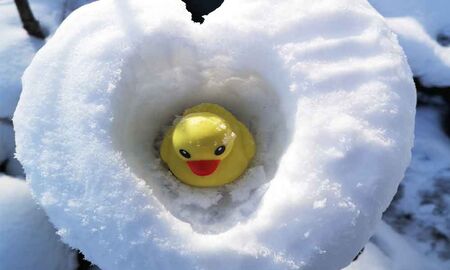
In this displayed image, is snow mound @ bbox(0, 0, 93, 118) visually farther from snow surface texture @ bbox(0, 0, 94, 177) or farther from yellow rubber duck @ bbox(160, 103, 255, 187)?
yellow rubber duck @ bbox(160, 103, 255, 187)

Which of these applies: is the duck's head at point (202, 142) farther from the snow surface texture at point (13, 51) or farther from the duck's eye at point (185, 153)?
the snow surface texture at point (13, 51)

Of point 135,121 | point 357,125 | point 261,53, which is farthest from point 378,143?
point 135,121

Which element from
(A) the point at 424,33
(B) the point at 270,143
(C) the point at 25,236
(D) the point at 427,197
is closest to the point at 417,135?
(D) the point at 427,197

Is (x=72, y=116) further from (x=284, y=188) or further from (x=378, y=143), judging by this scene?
(x=378, y=143)

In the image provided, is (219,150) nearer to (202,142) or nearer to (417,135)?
(202,142)

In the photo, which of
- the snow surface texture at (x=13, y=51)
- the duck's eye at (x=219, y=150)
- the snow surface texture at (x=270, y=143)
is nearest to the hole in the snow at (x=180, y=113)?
the snow surface texture at (x=270, y=143)

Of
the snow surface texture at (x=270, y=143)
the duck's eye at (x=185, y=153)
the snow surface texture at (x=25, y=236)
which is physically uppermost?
the snow surface texture at (x=270, y=143)
